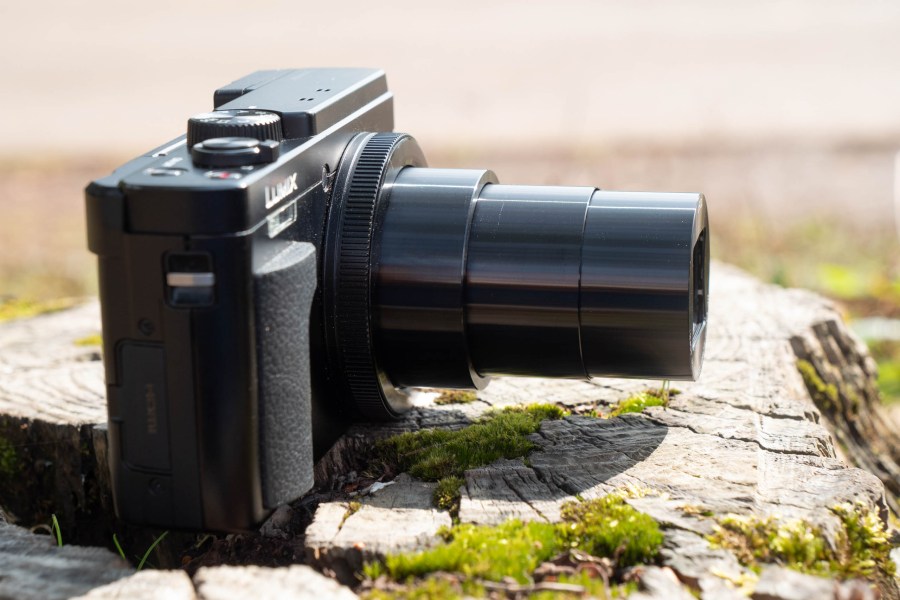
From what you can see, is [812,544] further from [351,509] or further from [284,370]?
[284,370]

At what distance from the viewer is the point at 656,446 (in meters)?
2.64

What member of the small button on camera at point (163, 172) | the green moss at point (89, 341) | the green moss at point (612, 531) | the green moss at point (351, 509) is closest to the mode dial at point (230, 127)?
the small button on camera at point (163, 172)

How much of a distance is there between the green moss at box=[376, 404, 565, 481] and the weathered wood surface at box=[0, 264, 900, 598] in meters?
0.05

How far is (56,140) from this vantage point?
10.3 meters

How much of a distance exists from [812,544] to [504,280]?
85 centimetres

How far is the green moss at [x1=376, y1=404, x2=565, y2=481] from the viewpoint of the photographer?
8.36 ft

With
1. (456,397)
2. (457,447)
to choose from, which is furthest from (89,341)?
(457,447)

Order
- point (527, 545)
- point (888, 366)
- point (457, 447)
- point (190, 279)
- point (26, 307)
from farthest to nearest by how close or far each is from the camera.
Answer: point (888, 366) → point (26, 307) → point (457, 447) → point (527, 545) → point (190, 279)

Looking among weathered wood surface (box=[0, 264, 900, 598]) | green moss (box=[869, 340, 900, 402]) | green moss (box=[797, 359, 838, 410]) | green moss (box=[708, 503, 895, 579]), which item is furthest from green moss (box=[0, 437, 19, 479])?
green moss (box=[869, 340, 900, 402])

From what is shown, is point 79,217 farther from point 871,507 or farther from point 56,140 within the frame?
point 871,507

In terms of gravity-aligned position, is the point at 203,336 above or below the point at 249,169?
below

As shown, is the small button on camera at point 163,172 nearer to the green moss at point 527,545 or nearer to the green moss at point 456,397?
the green moss at point 527,545

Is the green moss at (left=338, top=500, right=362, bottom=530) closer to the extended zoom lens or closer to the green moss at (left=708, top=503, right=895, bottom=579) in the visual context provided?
the extended zoom lens

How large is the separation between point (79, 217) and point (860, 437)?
6.28 m
